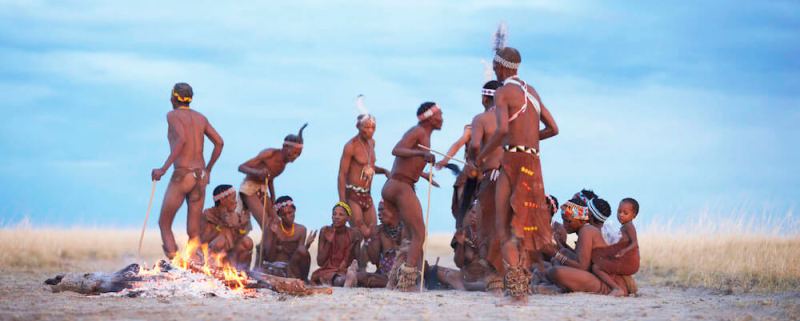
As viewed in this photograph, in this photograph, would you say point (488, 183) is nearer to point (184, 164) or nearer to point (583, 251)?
point (583, 251)

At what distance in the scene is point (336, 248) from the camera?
11.9 meters

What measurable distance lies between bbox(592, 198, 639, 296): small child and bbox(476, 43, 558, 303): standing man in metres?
1.26

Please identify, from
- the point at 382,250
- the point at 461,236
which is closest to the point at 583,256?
the point at 461,236

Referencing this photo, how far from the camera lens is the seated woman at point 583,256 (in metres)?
10.2

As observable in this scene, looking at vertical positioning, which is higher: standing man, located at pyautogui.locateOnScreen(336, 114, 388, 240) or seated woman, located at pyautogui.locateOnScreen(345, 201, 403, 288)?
standing man, located at pyautogui.locateOnScreen(336, 114, 388, 240)

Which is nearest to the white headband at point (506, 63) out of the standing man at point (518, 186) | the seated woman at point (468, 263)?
the standing man at point (518, 186)

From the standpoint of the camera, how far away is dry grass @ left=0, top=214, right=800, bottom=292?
42.4ft

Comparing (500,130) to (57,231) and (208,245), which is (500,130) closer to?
(208,245)

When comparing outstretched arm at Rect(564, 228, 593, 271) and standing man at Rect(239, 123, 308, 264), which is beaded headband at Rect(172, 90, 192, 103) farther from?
outstretched arm at Rect(564, 228, 593, 271)

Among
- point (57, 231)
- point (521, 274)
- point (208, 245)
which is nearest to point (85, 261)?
point (57, 231)

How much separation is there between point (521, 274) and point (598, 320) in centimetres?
106

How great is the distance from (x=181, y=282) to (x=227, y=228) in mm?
2832

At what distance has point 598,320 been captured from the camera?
791 centimetres

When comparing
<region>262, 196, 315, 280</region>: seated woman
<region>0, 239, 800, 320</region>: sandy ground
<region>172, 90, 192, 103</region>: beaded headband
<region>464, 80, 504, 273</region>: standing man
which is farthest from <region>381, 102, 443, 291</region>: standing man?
<region>172, 90, 192, 103</region>: beaded headband
